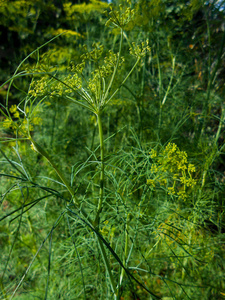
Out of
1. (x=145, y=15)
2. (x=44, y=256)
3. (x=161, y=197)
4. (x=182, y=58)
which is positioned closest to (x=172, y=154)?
(x=161, y=197)

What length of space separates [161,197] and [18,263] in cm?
127

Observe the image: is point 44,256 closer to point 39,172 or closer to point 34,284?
point 34,284

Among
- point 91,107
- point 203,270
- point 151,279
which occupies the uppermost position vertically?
point 91,107

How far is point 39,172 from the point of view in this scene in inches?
72.3

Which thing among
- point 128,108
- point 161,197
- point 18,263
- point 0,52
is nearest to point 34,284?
point 18,263

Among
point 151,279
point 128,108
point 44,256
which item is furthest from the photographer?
point 128,108

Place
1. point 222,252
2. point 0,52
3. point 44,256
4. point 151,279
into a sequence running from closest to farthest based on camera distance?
1. point 222,252
2. point 151,279
3. point 44,256
4. point 0,52

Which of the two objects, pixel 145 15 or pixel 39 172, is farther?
pixel 39 172

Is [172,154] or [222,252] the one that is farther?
[222,252]

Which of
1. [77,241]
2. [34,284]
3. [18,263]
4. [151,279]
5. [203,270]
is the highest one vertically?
[77,241]

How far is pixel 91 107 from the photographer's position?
2.79 feet

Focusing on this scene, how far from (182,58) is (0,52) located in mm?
3466

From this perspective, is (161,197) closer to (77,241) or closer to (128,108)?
(77,241)

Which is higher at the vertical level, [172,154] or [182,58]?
[182,58]
